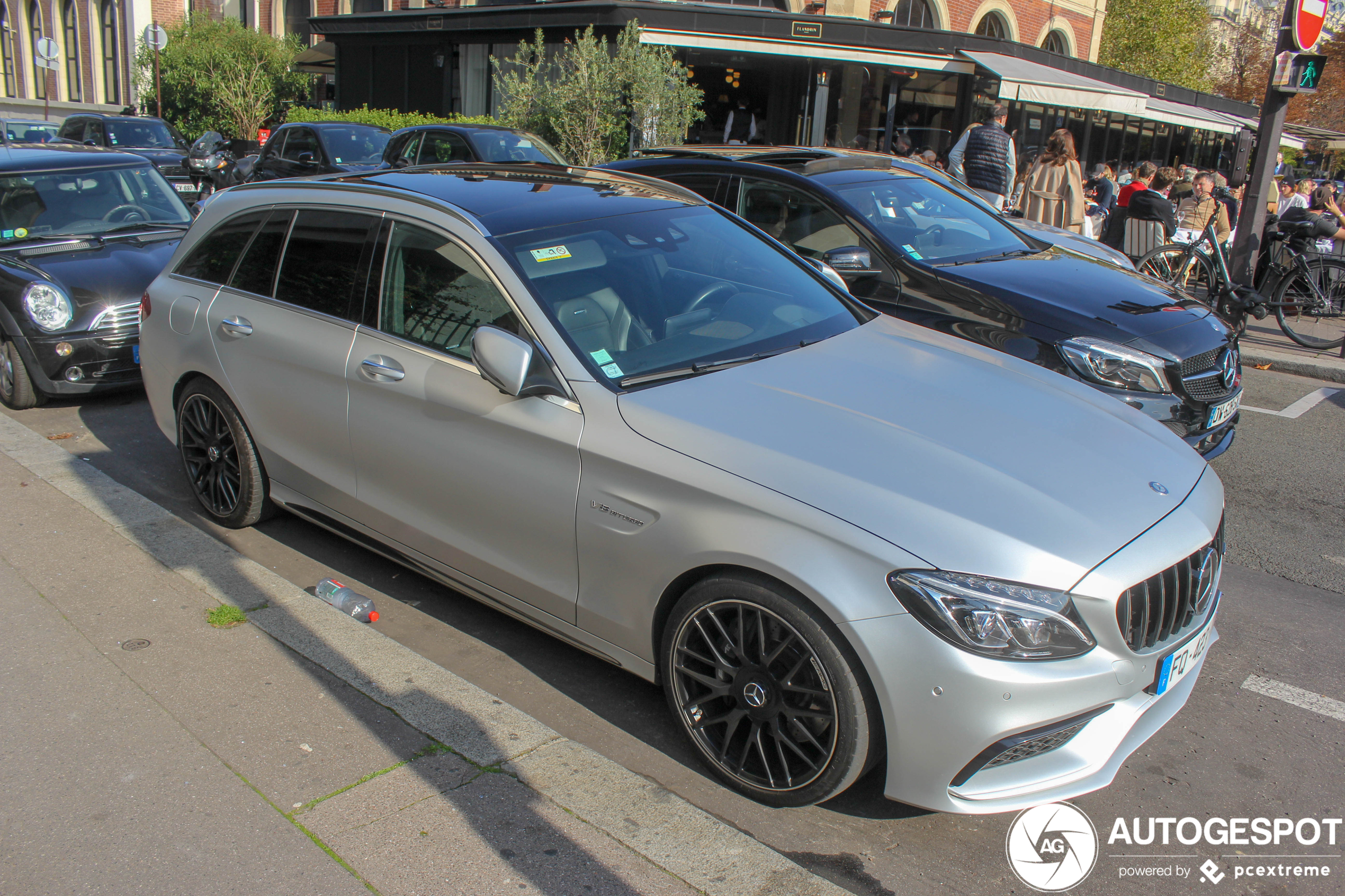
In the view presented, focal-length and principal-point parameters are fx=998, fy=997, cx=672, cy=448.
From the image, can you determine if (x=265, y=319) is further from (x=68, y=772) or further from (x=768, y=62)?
(x=768, y=62)

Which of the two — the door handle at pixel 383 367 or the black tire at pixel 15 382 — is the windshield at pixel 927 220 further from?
the black tire at pixel 15 382

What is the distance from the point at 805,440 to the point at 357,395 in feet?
6.30

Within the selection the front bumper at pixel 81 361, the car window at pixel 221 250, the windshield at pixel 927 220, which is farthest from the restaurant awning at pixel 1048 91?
the car window at pixel 221 250

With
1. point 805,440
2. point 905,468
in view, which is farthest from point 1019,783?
point 805,440

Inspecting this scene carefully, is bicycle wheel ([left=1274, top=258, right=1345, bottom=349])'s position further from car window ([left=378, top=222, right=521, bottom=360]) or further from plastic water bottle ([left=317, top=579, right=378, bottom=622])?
plastic water bottle ([left=317, top=579, right=378, bottom=622])

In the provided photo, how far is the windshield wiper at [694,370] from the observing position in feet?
10.9

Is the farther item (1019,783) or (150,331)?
(150,331)

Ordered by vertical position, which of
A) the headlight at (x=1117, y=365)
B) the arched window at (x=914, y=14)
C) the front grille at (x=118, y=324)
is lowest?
the front grille at (x=118, y=324)

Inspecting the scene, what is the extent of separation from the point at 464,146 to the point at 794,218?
9030 millimetres

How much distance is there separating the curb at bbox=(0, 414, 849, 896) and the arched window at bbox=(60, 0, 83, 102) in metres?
54.4

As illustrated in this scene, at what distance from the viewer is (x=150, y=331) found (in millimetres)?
5070

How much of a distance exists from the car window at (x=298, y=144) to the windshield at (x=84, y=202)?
22.0ft

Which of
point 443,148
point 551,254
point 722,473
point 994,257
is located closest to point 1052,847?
point 722,473

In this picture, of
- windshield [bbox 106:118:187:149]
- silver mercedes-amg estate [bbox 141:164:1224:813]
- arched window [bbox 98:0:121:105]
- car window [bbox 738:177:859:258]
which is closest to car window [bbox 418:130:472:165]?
windshield [bbox 106:118:187:149]
